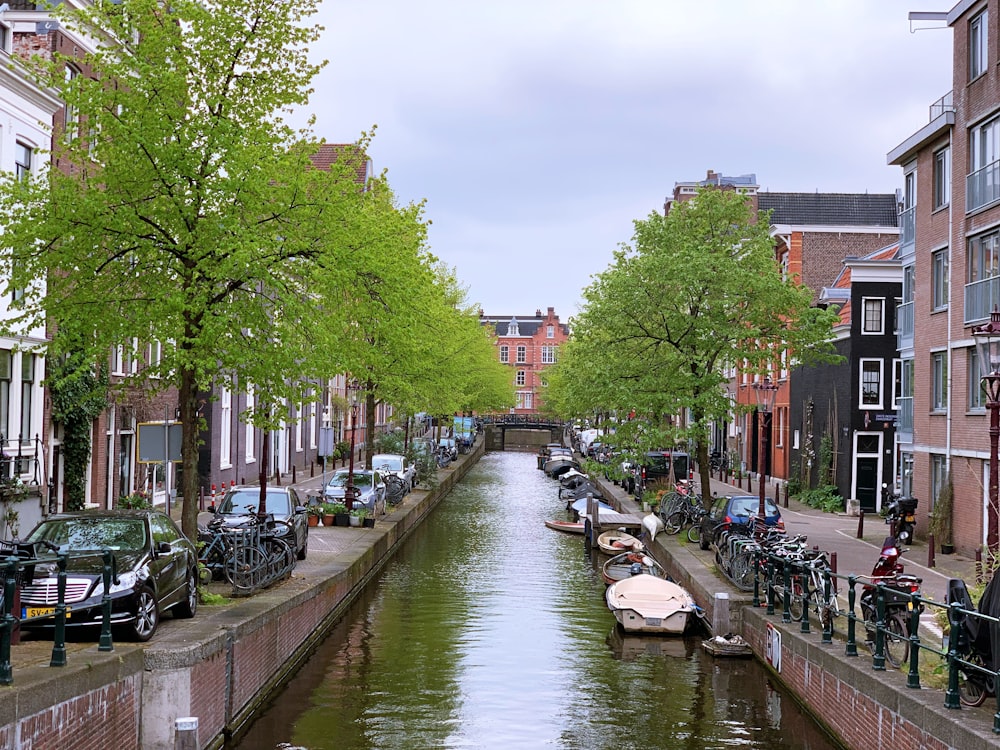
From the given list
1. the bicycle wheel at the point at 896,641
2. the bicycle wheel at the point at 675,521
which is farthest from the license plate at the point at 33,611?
the bicycle wheel at the point at 675,521

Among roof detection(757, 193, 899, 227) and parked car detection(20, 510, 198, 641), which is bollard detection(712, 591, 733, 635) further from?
roof detection(757, 193, 899, 227)

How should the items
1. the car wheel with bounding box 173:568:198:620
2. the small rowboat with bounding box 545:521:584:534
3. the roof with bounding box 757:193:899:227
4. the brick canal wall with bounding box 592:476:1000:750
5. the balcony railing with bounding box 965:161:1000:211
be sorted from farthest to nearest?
the roof with bounding box 757:193:899:227 → the small rowboat with bounding box 545:521:584:534 → the balcony railing with bounding box 965:161:1000:211 → the car wheel with bounding box 173:568:198:620 → the brick canal wall with bounding box 592:476:1000:750

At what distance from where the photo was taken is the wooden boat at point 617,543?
101 feet

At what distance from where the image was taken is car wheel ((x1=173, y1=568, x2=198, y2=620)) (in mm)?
14773

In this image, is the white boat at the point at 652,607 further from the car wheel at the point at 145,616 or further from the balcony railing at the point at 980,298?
the car wheel at the point at 145,616

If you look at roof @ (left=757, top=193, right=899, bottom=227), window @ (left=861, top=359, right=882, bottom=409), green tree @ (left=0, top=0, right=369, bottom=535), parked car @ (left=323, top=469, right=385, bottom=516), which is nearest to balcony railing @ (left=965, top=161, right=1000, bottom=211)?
window @ (left=861, top=359, right=882, bottom=409)

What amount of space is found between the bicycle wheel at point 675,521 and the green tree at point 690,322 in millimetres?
1327

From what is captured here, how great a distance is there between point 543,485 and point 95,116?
155ft

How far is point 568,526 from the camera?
3881 cm

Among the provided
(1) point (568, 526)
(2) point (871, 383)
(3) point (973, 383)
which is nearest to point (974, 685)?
(3) point (973, 383)

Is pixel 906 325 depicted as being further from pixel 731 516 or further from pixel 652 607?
pixel 652 607

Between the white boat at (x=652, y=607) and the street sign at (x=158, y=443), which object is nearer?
the street sign at (x=158, y=443)

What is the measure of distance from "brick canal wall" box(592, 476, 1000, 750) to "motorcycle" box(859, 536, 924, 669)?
0.97 ft

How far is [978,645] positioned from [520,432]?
111735 mm
